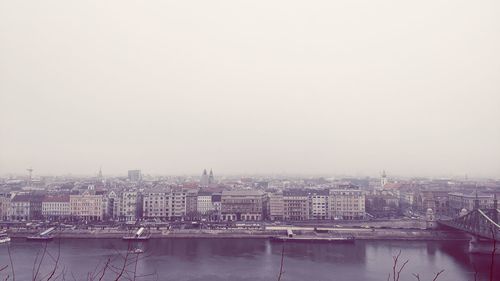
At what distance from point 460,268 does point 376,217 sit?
8.17m

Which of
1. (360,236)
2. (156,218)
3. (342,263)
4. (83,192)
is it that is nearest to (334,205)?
(360,236)

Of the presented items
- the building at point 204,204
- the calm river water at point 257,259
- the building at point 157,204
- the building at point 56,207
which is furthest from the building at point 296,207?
the building at point 56,207

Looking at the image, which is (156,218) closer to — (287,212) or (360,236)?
(287,212)

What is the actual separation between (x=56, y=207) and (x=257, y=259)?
32.6ft

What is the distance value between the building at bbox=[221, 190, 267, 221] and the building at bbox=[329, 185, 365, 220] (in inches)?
107

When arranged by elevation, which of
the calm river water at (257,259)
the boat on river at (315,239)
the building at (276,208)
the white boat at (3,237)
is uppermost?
the building at (276,208)

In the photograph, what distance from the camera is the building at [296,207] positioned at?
54.8ft

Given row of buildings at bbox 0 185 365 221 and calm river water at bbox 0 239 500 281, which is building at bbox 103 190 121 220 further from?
calm river water at bbox 0 239 500 281

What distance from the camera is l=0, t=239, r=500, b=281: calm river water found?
8156 mm

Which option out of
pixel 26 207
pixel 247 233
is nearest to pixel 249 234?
pixel 247 233

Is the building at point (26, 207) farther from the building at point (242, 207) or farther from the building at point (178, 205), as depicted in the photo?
the building at point (242, 207)

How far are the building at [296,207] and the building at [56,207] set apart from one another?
7.94m

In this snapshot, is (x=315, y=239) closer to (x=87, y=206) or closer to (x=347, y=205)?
(x=347, y=205)

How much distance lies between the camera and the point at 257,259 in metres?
9.52
